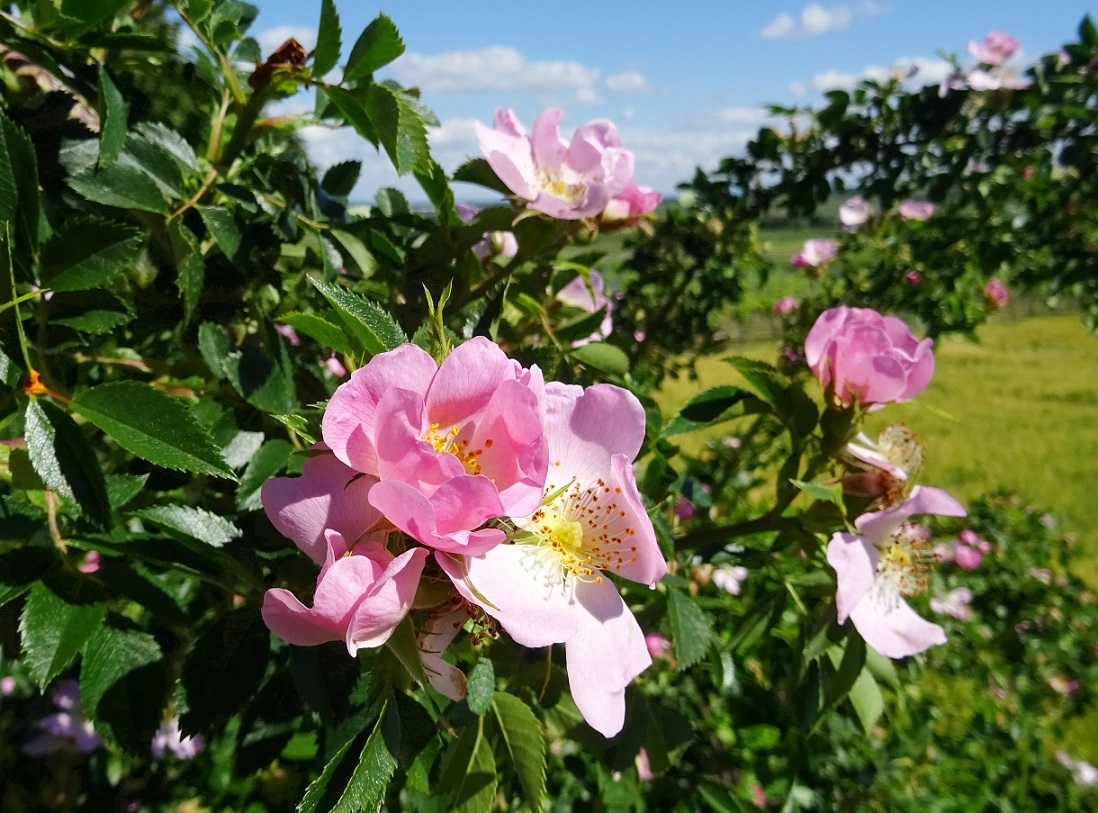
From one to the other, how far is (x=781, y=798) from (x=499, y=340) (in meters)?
1.89

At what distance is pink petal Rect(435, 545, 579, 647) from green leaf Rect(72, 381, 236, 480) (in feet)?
0.68

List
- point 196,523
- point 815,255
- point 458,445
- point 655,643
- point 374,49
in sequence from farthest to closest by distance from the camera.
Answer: point 815,255 < point 655,643 < point 374,49 < point 196,523 < point 458,445

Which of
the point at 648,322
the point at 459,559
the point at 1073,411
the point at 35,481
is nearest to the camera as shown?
the point at 459,559

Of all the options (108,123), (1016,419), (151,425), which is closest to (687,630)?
(151,425)

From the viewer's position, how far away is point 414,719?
21.7 inches

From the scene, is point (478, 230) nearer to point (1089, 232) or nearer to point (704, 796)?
point (704, 796)

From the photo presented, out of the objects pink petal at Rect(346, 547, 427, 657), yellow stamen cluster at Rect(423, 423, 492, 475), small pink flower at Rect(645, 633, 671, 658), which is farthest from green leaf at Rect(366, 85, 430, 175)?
small pink flower at Rect(645, 633, 671, 658)

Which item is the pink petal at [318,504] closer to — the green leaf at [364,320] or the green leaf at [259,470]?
the green leaf at [364,320]

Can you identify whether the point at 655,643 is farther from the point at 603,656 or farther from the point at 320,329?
the point at 320,329

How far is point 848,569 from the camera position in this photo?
0.73 m

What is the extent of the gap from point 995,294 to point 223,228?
2.89 meters

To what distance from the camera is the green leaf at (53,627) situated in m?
0.59

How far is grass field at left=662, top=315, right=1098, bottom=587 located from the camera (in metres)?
6.08

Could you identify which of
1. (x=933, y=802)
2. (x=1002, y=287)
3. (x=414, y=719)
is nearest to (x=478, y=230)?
(x=414, y=719)
